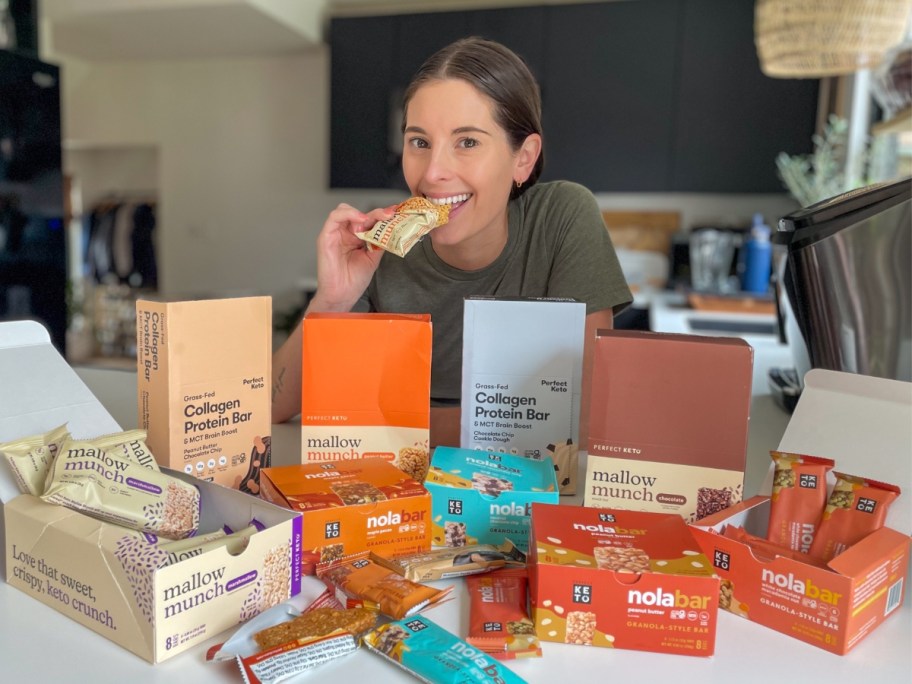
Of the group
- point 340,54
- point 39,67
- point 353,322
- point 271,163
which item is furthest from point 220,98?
point 353,322

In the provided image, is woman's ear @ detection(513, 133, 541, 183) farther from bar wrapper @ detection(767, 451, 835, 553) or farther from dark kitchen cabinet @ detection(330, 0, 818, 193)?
dark kitchen cabinet @ detection(330, 0, 818, 193)

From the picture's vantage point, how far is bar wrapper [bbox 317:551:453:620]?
2.03 ft

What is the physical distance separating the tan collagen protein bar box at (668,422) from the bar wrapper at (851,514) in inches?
3.4

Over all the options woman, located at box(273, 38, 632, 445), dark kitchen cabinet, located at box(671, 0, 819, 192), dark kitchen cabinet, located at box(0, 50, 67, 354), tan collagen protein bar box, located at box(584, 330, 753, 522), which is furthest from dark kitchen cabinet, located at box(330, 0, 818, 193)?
tan collagen protein bar box, located at box(584, 330, 753, 522)

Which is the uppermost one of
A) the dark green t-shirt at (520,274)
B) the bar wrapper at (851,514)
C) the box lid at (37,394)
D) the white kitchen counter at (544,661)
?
the dark green t-shirt at (520,274)

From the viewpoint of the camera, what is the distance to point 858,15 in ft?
6.68

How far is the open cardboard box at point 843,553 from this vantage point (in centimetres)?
60

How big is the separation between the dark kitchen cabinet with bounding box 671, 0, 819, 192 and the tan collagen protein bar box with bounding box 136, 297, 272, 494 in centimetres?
344

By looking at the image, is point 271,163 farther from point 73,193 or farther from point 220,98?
point 73,193

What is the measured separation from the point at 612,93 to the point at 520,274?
9.18 feet

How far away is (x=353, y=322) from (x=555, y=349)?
0.26 m

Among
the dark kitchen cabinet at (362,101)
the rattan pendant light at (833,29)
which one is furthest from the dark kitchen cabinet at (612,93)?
the rattan pendant light at (833,29)

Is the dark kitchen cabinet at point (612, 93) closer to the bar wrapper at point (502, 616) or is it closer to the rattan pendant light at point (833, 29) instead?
the rattan pendant light at point (833, 29)

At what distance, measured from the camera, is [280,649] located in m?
0.55
